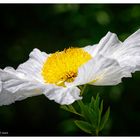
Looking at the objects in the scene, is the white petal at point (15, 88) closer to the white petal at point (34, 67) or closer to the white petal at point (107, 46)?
the white petal at point (34, 67)

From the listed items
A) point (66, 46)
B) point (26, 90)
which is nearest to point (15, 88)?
point (26, 90)

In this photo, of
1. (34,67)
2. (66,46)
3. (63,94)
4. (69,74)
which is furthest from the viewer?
(66,46)

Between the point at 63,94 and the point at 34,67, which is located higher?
the point at 34,67

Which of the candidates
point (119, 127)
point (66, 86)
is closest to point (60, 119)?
point (119, 127)

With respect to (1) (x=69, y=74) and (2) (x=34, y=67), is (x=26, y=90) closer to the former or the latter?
(1) (x=69, y=74)

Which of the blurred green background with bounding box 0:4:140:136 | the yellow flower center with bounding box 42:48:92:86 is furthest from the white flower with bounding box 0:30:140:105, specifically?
the blurred green background with bounding box 0:4:140:136

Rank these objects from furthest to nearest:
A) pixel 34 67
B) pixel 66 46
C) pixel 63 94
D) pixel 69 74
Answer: pixel 66 46 → pixel 34 67 → pixel 69 74 → pixel 63 94

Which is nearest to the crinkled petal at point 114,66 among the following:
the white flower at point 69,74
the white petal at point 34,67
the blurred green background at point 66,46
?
the white flower at point 69,74
